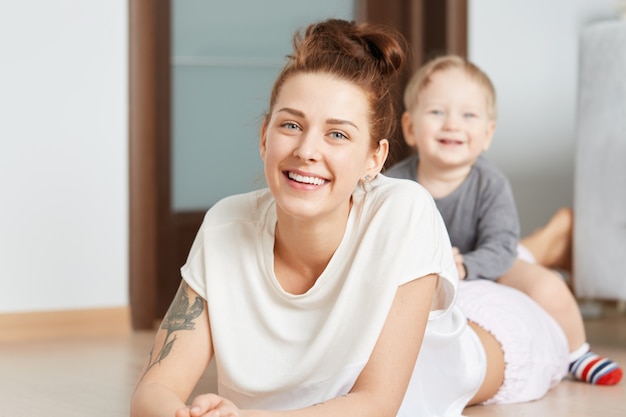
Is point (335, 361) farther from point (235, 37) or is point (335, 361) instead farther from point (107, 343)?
point (235, 37)

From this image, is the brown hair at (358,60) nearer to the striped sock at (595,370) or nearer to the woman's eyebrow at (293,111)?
the woman's eyebrow at (293,111)

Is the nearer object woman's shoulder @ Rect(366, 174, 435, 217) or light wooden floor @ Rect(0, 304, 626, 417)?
woman's shoulder @ Rect(366, 174, 435, 217)

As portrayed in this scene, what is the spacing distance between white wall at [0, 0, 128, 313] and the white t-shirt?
1.30 metres

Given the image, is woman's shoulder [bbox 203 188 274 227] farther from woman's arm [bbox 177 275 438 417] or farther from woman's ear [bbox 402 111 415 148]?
woman's ear [bbox 402 111 415 148]

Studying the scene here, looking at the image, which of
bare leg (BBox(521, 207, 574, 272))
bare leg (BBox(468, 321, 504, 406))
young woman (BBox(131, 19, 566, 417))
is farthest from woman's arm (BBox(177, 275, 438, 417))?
bare leg (BBox(521, 207, 574, 272))

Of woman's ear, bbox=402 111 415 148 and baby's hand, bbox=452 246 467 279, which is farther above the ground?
woman's ear, bbox=402 111 415 148

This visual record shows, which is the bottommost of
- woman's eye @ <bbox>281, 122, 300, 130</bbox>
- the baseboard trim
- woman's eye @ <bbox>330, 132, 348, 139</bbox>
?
the baseboard trim

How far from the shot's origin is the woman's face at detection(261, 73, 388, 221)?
1.39 metres

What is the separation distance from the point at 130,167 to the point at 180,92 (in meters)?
0.30

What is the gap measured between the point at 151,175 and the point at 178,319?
1.47m

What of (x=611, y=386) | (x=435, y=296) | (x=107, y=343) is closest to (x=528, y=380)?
(x=611, y=386)

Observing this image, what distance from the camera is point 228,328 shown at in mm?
1503

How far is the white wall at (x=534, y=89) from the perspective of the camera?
11.0 feet

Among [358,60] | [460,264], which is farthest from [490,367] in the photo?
[358,60]
